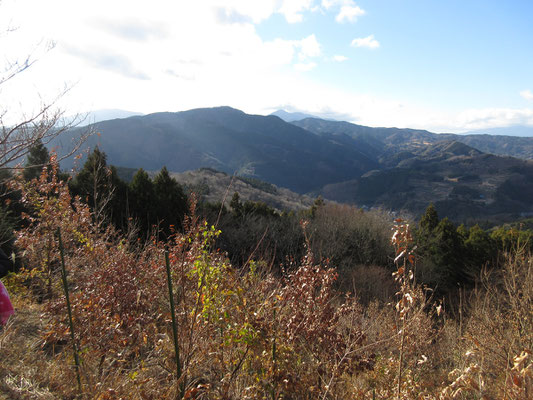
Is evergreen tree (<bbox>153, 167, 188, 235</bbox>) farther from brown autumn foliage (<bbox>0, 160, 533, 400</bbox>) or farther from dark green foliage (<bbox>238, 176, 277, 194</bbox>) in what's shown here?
dark green foliage (<bbox>238, 176, 277, 194</bbox>)

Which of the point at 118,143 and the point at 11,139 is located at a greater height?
the point at 118,143

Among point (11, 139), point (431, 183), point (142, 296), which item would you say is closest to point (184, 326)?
point (142, 296)

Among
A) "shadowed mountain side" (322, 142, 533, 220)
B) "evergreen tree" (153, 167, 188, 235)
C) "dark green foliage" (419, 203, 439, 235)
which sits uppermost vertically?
"evergreen tree" (153, 167, 188, 235)

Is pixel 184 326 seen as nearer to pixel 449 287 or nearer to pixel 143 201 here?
pixel 143 201

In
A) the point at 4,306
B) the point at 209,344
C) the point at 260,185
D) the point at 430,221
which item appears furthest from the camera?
the point at 260,185

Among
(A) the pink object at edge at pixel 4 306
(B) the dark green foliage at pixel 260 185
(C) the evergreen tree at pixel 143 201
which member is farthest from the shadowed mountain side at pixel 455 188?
(A) the pink object at edge at pixel 4 306

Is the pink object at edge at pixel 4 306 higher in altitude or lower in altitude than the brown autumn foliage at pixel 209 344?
higher

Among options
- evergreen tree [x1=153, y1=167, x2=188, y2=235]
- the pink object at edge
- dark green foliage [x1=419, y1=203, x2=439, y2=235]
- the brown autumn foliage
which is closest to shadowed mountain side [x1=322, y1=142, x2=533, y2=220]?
dark green foliage [x1=419, y1=203, x2=439, y2=235]

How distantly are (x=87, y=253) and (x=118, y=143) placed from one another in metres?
204

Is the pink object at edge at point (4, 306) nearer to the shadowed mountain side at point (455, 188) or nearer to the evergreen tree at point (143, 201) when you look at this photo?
the evergreen tree at point (143, 201)

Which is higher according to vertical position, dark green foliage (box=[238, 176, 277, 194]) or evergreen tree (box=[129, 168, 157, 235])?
evergreen tree (box=[129, 168, 157, 235])

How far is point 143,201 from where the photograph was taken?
61.1 feet

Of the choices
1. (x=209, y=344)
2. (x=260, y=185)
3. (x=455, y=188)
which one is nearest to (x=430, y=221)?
(x=209, y=344)

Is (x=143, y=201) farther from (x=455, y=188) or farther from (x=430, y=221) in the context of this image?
(x=455, y=188)
